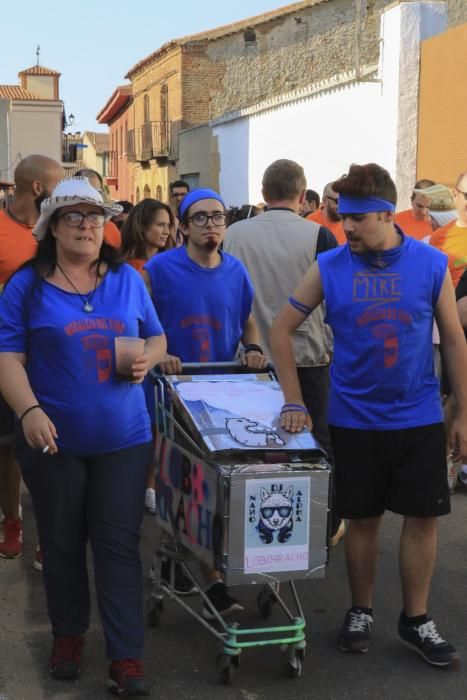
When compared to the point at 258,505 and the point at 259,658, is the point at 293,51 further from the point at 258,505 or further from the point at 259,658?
the point at 258,505

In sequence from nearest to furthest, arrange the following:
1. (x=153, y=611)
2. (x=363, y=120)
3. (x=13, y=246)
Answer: (x=153, y=611)
(x=13, y=246)
(x=363, y=120)

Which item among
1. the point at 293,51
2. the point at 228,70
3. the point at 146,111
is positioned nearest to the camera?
the point at 293,51

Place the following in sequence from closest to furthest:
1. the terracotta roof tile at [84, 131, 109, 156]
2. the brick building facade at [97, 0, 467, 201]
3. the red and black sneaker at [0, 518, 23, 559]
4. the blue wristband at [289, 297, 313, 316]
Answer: the blue wristband at [289, 297, 313, 316], the red and black sneaker at [0, 518, 23, 559], the brick building facade at [97, 0, 467, 201], the terracotta roof tile at [84, 131, 109, 156]

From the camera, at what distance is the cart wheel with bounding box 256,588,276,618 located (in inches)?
184

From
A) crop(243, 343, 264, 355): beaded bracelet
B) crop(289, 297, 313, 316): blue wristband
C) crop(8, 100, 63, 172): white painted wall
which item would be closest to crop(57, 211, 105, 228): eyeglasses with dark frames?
crop(289, 297, 313, 316): blue wristband

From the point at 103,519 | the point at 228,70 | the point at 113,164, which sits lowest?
the point at 103,519

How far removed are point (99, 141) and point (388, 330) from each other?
7341 centimetres

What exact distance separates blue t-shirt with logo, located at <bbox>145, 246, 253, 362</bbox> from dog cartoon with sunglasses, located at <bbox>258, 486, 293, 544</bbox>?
1.41 m

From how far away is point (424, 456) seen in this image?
419cm

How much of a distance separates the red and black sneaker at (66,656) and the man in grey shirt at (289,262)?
6.59 ft

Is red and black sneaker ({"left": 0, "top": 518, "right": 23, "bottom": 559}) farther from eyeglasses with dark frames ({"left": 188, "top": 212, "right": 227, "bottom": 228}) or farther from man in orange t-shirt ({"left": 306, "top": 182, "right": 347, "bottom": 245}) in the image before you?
man in orange t-shirt ({"left": 306, "top": 182, "right": 347, "bottom": 245})

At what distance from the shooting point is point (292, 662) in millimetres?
4062

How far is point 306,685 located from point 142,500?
3.14 feet

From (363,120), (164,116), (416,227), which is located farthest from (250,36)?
(416,227)
